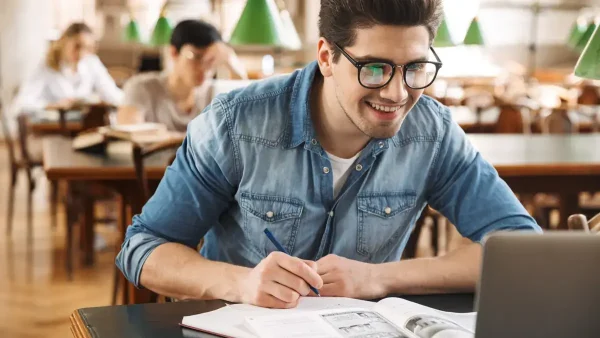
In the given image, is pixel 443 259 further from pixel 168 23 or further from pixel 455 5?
pixel 455 5

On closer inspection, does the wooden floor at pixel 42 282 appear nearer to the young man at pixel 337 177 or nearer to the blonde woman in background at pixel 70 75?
the blonde woman in background at pixel 70 75

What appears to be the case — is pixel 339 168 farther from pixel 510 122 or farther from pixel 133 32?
pixel 133 32

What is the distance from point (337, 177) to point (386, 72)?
290 millimetres

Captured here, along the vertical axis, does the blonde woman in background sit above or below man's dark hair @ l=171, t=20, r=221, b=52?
below

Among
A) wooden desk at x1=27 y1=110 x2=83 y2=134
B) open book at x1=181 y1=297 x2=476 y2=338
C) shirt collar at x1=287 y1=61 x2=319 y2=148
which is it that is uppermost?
shirt collar at x1=287 y1=61 x2=319 y2=148

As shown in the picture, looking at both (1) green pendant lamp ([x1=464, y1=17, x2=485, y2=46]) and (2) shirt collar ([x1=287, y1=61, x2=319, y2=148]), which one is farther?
(1) green pendant lamp ([x1=464, y1=17, x2=485, y2=46])

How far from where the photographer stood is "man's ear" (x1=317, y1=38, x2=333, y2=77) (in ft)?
5.16

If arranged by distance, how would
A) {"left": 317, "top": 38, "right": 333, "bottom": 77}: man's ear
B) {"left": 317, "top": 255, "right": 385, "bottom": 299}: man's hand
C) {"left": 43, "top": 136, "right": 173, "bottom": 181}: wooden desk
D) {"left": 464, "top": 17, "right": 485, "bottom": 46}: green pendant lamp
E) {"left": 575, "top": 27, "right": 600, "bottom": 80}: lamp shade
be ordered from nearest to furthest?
{"left": 317, "top": 255, "right": 385, "bottom": 299}: man's hand
{"left": 317, "top": 38, "right": 333, "bottom": 77}: man's ear
{"left": 575, "top": 27, "right": 600, "bottom": 80}: lamp shade
{"left": 43, "top": 136, "right": 173, "bottom": 181}: wooden desk
{"left": 464, "top": 17, "right": 485, "bottom": 46}: green pendant lamp

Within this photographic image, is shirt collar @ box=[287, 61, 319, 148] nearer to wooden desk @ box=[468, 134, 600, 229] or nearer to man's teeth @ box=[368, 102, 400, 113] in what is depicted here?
man's teeth @ box=[368, 102, 400, 113]

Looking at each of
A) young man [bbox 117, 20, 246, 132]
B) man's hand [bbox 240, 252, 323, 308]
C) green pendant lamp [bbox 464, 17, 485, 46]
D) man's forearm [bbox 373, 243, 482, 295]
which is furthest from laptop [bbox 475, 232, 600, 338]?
green pendant lamp [bbox 464, 17, 485, 46]

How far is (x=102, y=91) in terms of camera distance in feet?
21.2

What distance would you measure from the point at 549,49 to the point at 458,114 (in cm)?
765

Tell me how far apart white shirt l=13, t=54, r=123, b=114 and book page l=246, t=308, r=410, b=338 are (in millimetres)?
4574

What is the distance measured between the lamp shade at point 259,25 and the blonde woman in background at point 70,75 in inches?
105
